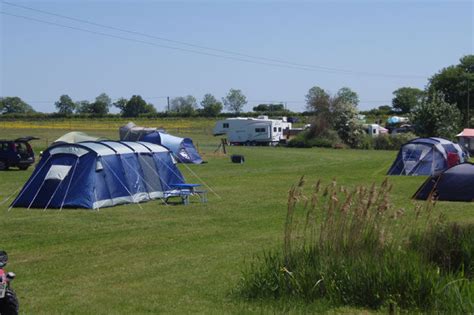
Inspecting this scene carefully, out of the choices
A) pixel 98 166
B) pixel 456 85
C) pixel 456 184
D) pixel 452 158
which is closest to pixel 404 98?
pixel 456 85

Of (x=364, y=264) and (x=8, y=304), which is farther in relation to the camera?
(x=364, y=264)

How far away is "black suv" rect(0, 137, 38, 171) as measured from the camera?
118 feet

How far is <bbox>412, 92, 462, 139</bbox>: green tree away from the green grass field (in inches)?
1581

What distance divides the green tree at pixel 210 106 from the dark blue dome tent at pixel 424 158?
96240 mm

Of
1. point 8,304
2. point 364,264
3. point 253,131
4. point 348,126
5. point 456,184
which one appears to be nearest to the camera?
point 8,304

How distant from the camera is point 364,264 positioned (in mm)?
8273

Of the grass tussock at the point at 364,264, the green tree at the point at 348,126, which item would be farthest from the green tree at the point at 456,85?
the grass tussock at the point at 364,264

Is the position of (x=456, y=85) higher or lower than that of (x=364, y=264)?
higher

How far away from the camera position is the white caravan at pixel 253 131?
66812 millimetres

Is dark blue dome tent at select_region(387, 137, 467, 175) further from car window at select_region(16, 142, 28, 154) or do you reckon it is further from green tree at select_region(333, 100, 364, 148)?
green tree at select_region(333, 100, 364, 148)

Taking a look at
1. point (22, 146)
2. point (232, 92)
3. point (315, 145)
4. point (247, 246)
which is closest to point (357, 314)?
point (247, 246)

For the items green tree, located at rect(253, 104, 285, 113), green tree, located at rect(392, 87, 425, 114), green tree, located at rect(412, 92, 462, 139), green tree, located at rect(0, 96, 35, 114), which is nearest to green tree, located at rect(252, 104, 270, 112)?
green tree, located at rect(253, 104, 285, 113)

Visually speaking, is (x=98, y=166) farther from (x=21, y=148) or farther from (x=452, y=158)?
(x=21, y=148)

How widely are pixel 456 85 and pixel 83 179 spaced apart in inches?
2645
